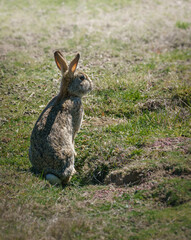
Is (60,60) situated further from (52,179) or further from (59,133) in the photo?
(52,179)

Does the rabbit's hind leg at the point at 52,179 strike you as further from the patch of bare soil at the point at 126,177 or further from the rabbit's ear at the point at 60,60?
the rabbit's ear at the point at 60,60

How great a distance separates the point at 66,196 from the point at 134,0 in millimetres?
11789

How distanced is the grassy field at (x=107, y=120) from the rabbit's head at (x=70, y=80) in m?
1.10

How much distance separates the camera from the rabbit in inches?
217

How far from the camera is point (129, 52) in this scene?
10500 millimetres

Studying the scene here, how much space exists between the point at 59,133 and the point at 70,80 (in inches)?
40.0

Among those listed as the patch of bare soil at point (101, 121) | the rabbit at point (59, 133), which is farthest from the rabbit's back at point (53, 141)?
the patch of bare soil at point (101, 121)

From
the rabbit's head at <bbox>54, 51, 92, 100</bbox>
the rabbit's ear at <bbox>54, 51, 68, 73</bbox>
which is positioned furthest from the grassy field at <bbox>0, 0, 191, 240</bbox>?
A: the rabbit's ear at <bbox>54, 51, 68, 73</bbox>

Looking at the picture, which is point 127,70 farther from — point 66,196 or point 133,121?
point 66,196

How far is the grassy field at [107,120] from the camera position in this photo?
4.43 metres

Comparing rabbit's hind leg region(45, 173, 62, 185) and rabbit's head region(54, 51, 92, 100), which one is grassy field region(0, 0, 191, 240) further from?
rabbit's head region(54, 51, 92, 100)

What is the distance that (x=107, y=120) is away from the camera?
7445mm

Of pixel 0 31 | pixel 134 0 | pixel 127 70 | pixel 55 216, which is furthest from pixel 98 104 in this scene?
pixel 134 0

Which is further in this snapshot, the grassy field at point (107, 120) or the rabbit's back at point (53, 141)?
the rabbit's back at point (53, 141)
